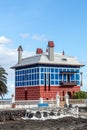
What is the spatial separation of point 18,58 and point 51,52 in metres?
9.12

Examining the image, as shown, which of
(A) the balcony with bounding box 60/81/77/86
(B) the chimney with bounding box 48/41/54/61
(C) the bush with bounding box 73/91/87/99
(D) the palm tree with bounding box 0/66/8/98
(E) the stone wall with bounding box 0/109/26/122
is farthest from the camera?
(B) the chimney with bounding box 48/41/54/61

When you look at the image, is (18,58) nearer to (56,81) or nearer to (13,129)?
(56,81)

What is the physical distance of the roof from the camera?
79.0 m

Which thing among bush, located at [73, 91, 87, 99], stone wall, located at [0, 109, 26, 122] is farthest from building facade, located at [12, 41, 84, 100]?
stone wall, located at [0, 109, 26, 122]

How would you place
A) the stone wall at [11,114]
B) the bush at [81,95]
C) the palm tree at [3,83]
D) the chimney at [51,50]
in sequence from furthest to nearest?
the chimney at [51,50], the bush at [81,95], the palm tree at [3,83], the stone wall at [11,114]

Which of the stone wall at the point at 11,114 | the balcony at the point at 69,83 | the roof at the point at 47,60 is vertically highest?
the roof at the point at 47,60

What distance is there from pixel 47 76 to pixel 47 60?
3562mm

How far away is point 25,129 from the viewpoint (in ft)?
107

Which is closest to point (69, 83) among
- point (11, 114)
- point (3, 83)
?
point (3, 83)

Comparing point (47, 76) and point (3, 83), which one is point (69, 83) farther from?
point (3, 83)

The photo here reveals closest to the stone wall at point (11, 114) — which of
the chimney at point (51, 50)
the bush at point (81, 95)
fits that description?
the bush at point (81, 95)

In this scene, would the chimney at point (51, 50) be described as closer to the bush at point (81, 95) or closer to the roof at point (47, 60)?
the roof at point (47, 60)

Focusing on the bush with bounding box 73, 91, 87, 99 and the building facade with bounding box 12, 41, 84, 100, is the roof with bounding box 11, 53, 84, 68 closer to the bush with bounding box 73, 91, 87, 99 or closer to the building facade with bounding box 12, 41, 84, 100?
the building facade with bounding box 12, 41, 84, 100

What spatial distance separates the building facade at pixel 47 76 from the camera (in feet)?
256
